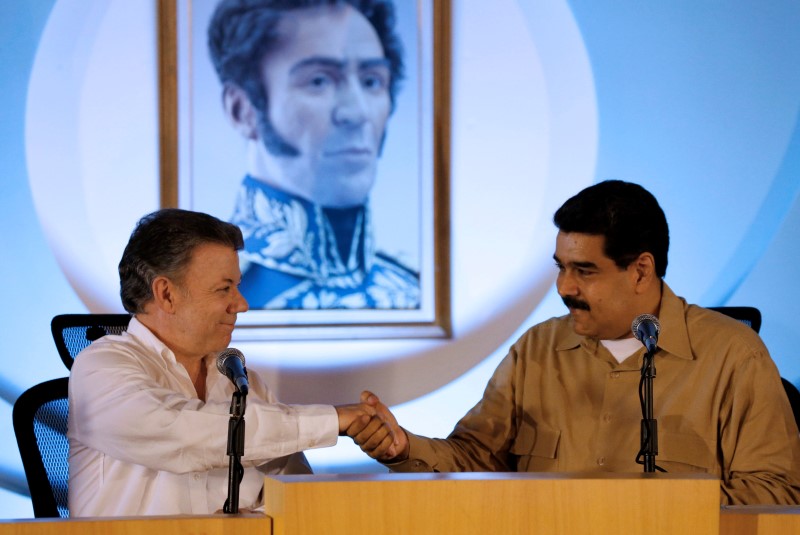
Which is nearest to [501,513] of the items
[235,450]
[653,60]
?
[235,450]

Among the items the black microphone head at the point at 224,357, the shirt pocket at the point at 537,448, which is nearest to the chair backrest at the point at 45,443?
the black microphone head at the point at 224,357

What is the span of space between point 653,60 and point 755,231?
85 cm

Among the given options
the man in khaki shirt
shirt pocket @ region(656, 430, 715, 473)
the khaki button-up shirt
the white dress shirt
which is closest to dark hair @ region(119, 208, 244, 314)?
the white dress shirt

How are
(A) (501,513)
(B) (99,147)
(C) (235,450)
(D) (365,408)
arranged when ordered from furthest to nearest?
1. (B) (99,147)
2. (D) (365,408)
3. (C) (235,450)
4. (A) (501,513)

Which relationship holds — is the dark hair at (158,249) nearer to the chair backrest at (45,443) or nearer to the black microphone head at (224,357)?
the chair backrest at (45,443)

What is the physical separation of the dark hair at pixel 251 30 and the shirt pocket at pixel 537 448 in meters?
1.77

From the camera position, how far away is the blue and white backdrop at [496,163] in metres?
3.80

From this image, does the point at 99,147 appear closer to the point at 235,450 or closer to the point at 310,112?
the point at 310,112

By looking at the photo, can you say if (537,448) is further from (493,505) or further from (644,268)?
(493,505)

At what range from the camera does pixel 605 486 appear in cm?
164

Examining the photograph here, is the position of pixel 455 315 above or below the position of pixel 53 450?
above

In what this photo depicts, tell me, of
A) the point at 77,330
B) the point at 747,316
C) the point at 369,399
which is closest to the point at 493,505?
the point at 369,399

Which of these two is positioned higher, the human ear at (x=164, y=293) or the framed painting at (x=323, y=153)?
the framed painting at (x=323, y=153)

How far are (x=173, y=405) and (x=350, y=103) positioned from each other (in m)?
2.00
